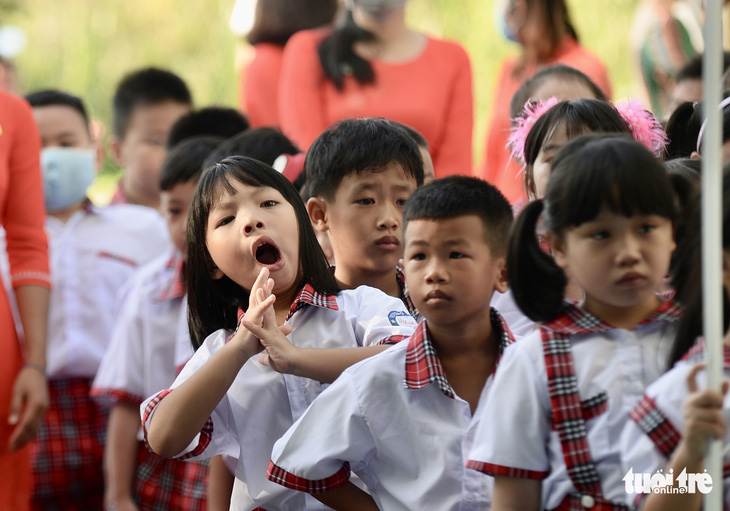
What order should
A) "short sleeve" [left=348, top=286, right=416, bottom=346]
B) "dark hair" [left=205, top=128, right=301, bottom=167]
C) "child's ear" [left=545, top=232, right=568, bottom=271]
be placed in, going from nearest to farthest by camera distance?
"child's ear" [left=545, top=232, right=568, bottom=271] < "short sleeve" [left=348, top=286, right=416, bottom=346] < "dark hair" [left=205, top=128, right=301, bottom=167]

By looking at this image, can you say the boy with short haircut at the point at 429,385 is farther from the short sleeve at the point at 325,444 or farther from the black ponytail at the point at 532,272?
the black ponytail at the point at 532,272

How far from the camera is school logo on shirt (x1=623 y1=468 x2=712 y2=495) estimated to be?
5.53 ft

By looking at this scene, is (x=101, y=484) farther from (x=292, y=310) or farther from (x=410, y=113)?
(x=292, y=310)

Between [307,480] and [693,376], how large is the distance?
81cm

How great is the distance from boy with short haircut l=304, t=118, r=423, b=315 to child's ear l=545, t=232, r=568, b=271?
2.42ft

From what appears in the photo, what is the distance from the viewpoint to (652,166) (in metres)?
1.87

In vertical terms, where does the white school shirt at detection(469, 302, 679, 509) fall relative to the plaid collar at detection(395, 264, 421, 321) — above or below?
below

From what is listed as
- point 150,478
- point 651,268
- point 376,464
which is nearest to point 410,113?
point 150,478

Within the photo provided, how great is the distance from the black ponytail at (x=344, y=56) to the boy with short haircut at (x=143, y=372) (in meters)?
0.70

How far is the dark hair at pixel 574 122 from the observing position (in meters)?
2.60

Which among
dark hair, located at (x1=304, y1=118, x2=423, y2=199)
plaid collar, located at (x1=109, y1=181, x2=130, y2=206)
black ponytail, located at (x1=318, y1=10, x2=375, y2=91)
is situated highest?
black ponytail, located at (x1=318, y1=10, x2=375, y2=91)

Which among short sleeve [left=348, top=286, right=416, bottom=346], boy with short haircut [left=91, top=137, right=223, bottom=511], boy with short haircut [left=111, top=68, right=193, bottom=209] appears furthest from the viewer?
boy with short haircut [left=111, top=68, right=193, bottom=209]

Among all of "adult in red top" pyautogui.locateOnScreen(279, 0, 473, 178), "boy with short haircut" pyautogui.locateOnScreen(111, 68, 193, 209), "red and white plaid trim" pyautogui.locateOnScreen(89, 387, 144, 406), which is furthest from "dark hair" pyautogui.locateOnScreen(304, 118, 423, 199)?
"boy with short haircut" pyautogui.locateOnScreen(111, 68, 193, 209)

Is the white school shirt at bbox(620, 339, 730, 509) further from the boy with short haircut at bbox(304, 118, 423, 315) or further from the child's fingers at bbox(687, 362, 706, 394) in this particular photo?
the boy with short haircut at bbox(304, 118, 423, 315)
